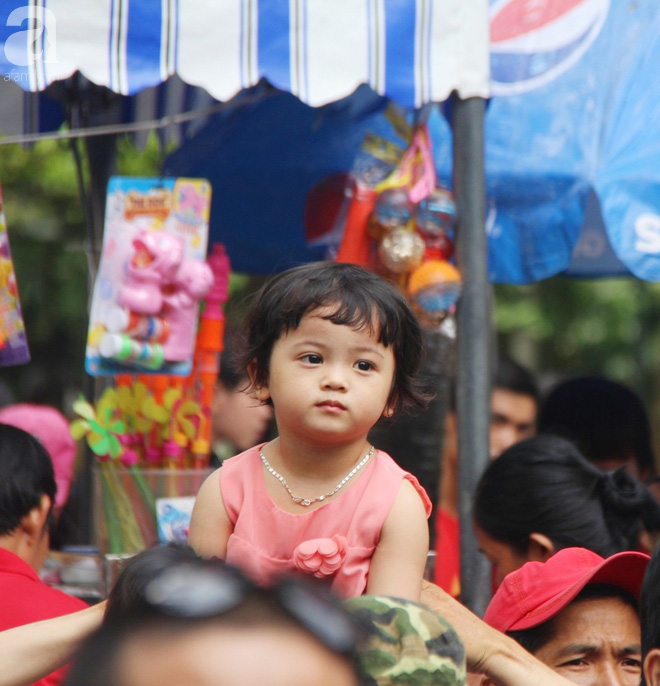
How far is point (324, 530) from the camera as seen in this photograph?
7.34ft

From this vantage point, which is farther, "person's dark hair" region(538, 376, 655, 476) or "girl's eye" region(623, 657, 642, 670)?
"person's dark hair" region(538, 376, 655, 476)

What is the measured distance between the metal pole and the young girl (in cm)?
111

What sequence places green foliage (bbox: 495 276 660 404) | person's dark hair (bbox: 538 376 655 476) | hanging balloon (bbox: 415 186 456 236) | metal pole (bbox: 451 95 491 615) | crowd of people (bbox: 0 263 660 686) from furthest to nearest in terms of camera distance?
green foliage (bbox: 495 276 660 404) < person's dark hair (bbox: 538 376 655 476) < hanging balloon (bbox: 415 186 456 236) < metal pole (bbox: 451 95 491 615) < crowd of people (bbox: 0 263 660 686)

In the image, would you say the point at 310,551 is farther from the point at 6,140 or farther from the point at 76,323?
the point at 76,323

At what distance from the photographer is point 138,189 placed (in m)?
3.38

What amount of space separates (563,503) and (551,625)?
26.3 inches

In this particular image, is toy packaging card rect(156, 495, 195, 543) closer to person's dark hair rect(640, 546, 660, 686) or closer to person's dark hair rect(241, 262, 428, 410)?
person's dark hair rect(241, 262, 428, 410)

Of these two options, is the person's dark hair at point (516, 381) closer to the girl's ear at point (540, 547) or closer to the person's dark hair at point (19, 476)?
the girl's ear at point (540, 547)

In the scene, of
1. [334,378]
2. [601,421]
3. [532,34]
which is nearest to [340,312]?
[334,378]

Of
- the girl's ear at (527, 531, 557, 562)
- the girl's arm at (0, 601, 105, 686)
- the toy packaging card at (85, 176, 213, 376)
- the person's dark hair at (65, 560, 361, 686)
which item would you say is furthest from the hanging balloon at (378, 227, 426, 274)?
the person's dark hair at (65, 560, 361, 686)

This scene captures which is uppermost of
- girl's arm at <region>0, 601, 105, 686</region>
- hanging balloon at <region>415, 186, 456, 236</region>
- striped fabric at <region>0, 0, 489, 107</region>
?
striped fabric at <region>0, 0, 489, 107</region>

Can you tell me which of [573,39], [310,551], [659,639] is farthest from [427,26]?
[659,639]

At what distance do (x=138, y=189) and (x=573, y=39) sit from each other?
1.79 meters

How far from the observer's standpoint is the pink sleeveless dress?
86.0 inches
